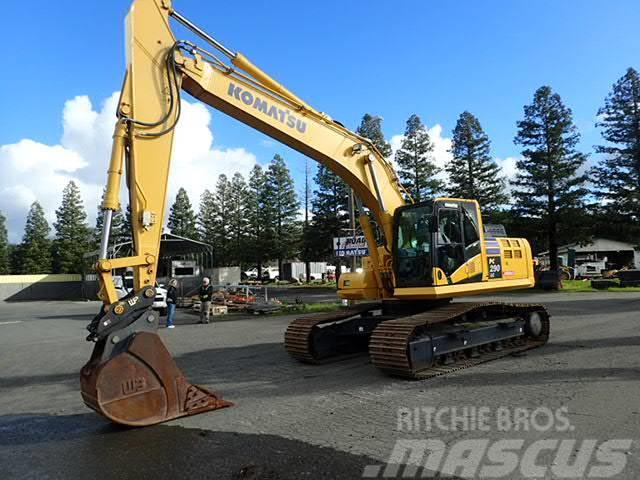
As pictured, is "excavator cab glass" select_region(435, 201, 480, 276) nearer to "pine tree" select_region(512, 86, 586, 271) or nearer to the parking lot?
the parking lot

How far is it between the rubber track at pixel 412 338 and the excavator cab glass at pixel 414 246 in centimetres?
67

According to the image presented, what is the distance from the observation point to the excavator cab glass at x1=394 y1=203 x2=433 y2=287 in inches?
340

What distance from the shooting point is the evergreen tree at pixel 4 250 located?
64125 millimetres

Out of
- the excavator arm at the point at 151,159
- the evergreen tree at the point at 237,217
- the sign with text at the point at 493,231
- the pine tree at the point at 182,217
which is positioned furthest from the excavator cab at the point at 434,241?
the pine tree at the point at 182,217

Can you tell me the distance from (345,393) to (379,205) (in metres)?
3.67

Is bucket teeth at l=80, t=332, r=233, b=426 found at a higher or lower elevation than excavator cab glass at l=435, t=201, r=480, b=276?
lower

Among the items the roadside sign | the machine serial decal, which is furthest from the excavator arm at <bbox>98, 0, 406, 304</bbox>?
the roadside sign

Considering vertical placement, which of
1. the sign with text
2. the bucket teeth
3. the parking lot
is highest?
the sign with text

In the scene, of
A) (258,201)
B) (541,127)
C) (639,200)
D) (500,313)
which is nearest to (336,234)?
(258,201)

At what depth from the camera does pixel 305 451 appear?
4793 mm

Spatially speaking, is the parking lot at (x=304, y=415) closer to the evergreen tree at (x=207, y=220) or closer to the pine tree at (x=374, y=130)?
the pine tree at (x=374, y=130)

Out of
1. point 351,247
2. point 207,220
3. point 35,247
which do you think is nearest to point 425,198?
point 351,247

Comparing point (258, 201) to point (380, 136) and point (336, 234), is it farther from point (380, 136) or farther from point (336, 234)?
point (380, 136)

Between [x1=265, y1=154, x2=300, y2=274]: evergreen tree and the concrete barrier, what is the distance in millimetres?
18850
